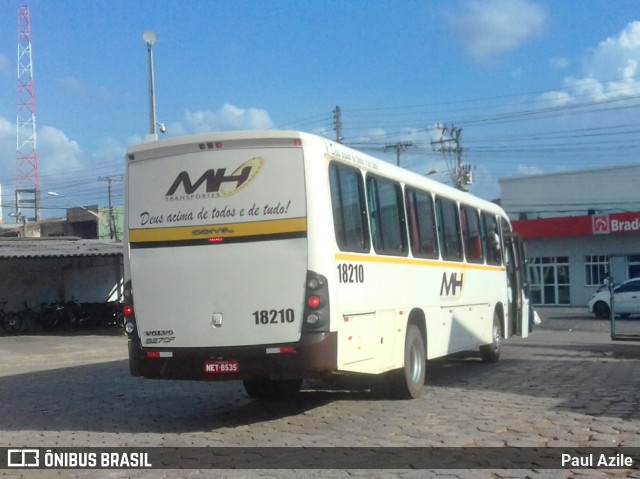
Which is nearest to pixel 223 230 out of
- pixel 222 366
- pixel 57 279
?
pixel 222 366

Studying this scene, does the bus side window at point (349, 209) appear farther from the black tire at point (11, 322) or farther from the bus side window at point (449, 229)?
the black tire at point (11, 322)

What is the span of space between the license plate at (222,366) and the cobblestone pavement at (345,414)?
28.6 inches

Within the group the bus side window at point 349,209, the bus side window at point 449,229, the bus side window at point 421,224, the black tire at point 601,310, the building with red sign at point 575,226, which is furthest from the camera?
the building with red sign at point 575,226

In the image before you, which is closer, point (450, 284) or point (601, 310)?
point (450, 284)

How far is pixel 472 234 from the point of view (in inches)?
605

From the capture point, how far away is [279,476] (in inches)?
283

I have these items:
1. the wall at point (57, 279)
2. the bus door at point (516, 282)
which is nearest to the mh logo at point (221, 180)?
the bus door at point (516, 282)

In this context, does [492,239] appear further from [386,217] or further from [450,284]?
[386,217]

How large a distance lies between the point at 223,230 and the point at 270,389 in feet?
11.4

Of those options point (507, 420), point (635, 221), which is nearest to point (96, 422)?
point (507, 420)

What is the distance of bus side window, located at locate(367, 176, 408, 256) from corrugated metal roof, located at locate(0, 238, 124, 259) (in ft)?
46.7

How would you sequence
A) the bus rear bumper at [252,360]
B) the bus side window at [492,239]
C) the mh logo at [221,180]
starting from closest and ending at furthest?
the bus rear bumper at [252,360] < the mh logo at [221,180] < the bus side window at [492,239]

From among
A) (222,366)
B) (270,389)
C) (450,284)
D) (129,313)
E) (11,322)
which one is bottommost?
(270,389)

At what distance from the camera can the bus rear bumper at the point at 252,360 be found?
29.2ft
